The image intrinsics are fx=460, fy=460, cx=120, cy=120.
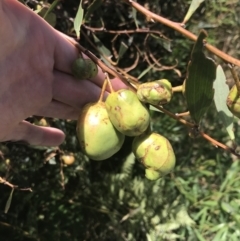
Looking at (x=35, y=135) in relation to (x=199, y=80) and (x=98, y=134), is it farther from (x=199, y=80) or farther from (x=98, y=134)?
(x=199, y=80)

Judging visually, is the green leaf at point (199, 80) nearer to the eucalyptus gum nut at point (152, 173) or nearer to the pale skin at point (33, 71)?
the eucalyptus gum nut at point (152, 173)

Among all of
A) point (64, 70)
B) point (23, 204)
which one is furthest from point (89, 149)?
point (23, 204)

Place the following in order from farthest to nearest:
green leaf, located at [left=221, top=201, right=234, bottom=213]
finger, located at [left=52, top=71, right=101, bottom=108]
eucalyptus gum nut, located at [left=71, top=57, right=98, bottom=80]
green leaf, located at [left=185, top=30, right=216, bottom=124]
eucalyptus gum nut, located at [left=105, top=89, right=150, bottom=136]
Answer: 1. green leaf, located at [left=221, top=201, right=234, bottom=213]
2. finger, located at [left=52, top=71, right=101, bottom=108]
3. eucalyptus gum nut, located at [left=71, top=57, right=98, bottom=80]
4. eucalyptus gum nut, located at [left=105, top=89, right=150, bottom=136]
5. green leaf, located at [left=185, top=30, right=216, bottom=124]

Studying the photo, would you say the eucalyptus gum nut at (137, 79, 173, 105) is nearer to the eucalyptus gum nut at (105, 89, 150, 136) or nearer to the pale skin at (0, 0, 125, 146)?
the eucalyptus gum nut at (105, 89, 150, 136)

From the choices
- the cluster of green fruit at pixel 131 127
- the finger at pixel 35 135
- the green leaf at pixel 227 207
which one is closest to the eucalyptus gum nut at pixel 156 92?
the cluster of green fruit at pixel 131 127

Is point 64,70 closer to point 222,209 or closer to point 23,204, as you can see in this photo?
point 23,204

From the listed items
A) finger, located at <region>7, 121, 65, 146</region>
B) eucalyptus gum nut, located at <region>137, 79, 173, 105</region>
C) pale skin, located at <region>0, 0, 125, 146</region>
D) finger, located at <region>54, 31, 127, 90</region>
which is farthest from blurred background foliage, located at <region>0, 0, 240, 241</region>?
eucalyptus gum nut, located at <region>137, 79, 173, 105</region>

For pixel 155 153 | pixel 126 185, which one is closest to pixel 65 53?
pixel 155 153
